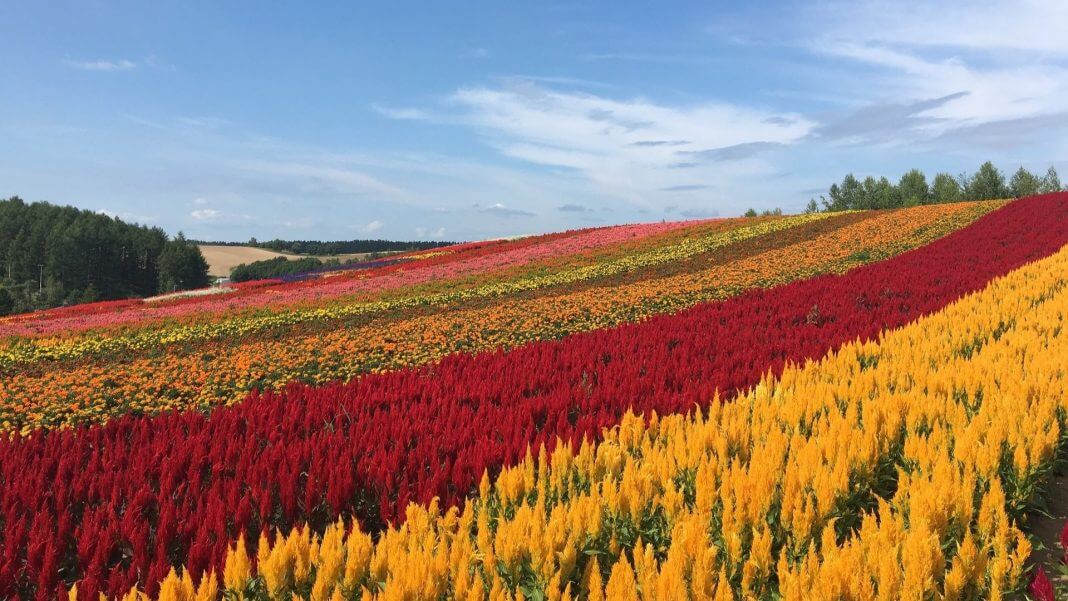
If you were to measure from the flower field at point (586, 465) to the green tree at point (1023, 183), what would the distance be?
82.9 meters

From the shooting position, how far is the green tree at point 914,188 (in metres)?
75.8

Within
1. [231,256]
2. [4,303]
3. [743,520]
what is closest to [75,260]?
[231,256]

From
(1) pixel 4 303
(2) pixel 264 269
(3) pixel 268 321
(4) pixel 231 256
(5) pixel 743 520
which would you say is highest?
(4) pixel 231 256

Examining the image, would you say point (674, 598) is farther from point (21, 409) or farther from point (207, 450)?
point (21, 409)

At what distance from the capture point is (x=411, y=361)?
419 inches

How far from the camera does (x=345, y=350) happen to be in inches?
459

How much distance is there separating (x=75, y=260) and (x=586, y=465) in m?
81.6

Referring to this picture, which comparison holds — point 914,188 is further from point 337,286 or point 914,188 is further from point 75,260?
point 75,260

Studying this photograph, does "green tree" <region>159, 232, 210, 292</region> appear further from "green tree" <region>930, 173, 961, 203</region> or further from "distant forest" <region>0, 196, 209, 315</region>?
"green tree" <region>930, 173, 961, 203</region>

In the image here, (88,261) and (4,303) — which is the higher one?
(88,261)

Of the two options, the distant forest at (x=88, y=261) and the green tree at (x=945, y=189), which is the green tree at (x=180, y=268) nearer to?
the distant forest at (x=88, y=261)

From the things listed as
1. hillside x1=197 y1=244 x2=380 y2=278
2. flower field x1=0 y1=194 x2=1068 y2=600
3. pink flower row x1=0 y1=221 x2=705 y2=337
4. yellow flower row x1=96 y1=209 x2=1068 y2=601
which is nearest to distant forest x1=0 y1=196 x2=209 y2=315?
hillside x1=197 y1=244 x2=380 y2=278

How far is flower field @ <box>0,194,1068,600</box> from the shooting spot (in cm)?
270

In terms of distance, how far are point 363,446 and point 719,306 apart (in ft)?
29.3
